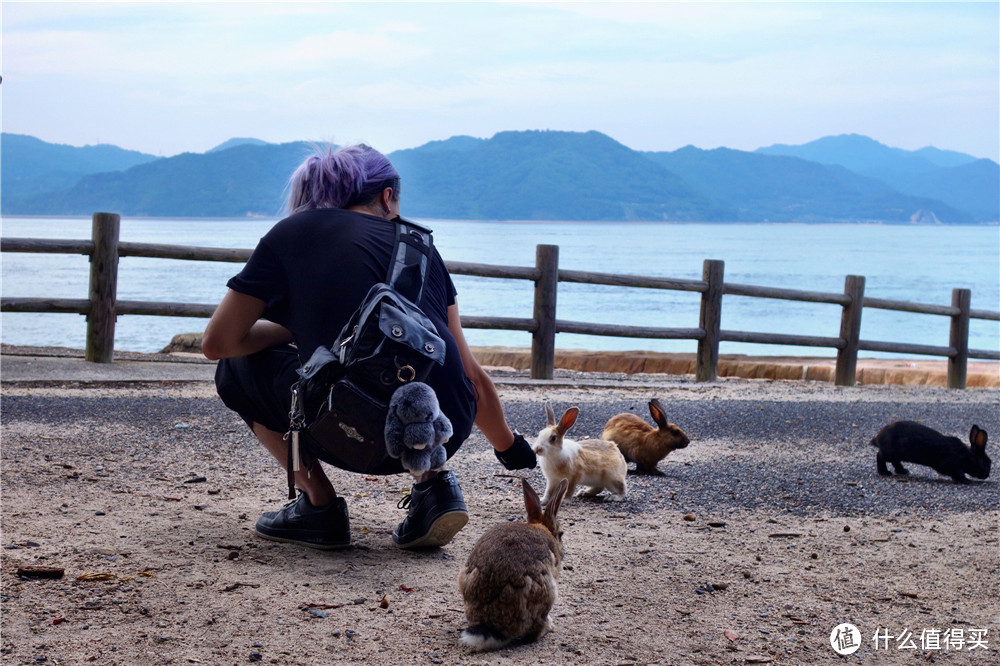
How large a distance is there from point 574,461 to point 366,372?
5.70 feet

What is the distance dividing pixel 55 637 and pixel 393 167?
5.70 feet

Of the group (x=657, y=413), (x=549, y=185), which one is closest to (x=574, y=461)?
(x=657, y=413)

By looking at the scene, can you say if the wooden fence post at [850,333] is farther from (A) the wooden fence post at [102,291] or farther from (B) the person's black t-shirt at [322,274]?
(B) the person's black t-shirt at [322,274]

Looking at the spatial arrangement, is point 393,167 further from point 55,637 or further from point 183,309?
point 183,309

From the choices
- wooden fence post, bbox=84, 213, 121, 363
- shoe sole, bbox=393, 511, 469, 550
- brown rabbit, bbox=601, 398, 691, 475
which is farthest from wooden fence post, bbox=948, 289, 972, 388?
shoe sole, bbox=393, 511, 469, 550

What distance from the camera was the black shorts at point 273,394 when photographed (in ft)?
9.86

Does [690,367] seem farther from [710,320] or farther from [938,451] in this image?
[938,451]

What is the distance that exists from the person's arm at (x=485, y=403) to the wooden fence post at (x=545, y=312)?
566 centimetres

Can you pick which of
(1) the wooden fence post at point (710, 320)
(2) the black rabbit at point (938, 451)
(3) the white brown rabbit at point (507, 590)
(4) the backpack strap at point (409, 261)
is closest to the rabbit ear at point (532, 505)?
(3) the white brown rabbit at point (507, 590)

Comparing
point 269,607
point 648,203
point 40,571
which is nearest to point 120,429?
point 40,571

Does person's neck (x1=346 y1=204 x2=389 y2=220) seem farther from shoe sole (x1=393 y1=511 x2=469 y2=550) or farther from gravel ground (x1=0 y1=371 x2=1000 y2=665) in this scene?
gravel ground (x1=0 y1=371 x2=1000 y2=665)

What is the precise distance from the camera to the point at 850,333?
1045 centimetres

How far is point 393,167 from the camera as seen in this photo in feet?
10.3

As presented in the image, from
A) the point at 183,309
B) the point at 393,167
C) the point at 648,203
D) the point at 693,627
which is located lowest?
the point at 693,627
